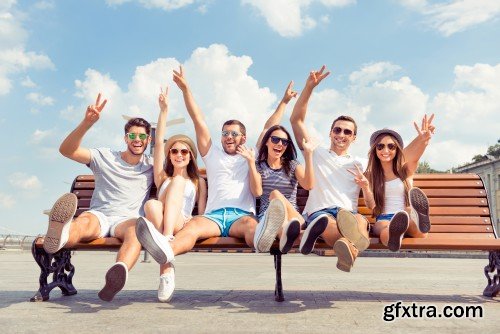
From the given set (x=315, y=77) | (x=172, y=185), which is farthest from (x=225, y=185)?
(x=315, y=77)

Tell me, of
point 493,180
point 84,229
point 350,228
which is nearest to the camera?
point 350,228

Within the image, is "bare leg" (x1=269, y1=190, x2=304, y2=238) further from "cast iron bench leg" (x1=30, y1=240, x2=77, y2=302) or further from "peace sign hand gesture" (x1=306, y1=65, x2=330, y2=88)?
"cast iron bench leg" (x1=30, y1=240, x2=77, y2=302)

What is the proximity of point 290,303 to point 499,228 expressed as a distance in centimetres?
5701

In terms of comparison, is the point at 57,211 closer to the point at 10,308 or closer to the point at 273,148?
the point at 10,308

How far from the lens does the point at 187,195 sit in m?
5.59

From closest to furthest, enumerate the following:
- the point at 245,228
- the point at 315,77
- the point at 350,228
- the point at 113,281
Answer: the point at 113,281
the point at 350,228
the point at 245,228
the point at 315,77

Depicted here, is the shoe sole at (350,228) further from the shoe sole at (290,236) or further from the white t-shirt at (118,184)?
the white t-shirt at (118,184)

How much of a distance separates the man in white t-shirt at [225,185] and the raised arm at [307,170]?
42cm

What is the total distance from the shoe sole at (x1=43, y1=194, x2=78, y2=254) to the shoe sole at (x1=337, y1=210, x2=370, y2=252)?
91.3 inches

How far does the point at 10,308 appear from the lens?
5.06m

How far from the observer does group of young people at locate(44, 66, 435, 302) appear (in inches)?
192

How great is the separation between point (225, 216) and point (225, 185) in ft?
1.32

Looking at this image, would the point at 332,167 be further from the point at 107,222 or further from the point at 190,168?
the point at 107,222

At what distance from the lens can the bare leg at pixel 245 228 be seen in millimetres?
4910
